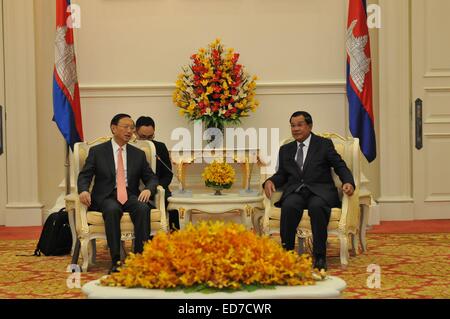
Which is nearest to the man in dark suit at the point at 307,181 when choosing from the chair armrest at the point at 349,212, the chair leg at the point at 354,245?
the chair armrest at the point at 349,212

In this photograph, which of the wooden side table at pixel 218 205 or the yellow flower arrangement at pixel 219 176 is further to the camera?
the yellow flower arrangement at pixel 219 176

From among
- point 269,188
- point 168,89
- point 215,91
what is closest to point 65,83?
point 168,89

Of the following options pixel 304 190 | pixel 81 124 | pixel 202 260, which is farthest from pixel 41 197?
pixel 202 260

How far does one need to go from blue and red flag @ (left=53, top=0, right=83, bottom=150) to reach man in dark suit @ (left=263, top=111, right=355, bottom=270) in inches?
118

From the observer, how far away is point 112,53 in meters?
10.8

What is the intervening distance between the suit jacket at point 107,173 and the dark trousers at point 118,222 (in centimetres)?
18

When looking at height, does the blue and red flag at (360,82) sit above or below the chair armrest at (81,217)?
above

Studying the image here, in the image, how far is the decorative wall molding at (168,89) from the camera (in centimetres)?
1072

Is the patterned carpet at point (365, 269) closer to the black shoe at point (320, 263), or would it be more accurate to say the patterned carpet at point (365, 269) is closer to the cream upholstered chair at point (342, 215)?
the black shoe at point (320, 263)

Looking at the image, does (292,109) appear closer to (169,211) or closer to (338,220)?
(169,211)

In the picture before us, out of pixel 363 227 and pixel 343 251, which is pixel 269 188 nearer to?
pixel 343 251

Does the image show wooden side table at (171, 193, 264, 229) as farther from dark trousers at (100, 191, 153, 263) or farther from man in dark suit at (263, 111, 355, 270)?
dark trousers at (100, 191, 153, 263)

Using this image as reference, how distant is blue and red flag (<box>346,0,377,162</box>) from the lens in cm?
986

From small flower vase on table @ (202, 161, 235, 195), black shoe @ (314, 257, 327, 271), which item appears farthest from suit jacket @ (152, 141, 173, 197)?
black shoe @ (314, 257, 327, 271)
